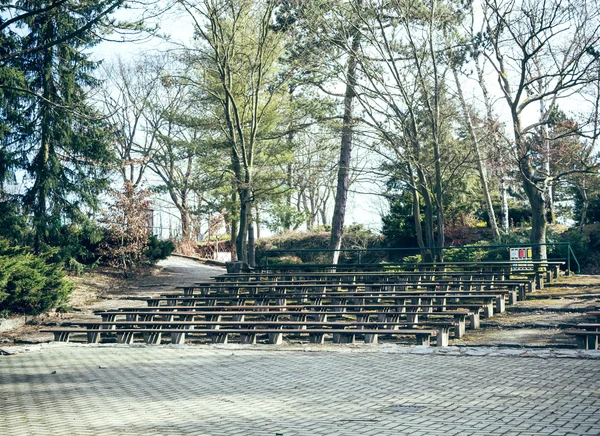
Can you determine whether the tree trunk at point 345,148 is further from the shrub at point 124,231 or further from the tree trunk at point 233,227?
the shrub at point 124,231

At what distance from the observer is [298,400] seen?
812 cm

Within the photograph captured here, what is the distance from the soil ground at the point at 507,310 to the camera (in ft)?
44.8

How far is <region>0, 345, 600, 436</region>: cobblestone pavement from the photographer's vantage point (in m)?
6.77

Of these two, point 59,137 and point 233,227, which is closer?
point 59,137

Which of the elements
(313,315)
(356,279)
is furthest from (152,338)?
(356,279)

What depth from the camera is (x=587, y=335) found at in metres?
11.4

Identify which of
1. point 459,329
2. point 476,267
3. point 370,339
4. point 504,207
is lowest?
point 370,339

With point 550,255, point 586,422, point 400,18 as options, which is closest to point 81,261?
point 400,18

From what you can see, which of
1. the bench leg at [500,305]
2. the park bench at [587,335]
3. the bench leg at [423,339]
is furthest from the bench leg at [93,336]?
the park bench at [587,335]

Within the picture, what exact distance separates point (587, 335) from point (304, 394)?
553 cm

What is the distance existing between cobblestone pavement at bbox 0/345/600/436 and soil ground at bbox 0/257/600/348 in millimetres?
2432

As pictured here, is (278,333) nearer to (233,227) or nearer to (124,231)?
(124,231)

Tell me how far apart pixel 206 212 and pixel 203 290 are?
2120 centimetres

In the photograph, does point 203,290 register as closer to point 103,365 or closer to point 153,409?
point 103,365
